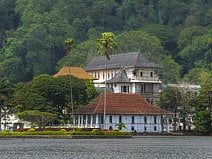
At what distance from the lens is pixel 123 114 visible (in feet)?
344

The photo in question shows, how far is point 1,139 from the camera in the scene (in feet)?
286

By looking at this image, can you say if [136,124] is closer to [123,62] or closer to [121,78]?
[121,78]

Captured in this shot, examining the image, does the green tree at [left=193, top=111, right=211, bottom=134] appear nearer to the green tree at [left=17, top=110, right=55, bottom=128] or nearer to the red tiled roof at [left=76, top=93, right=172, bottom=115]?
the red tiled roof at [left=76, top=93, right=172, bottom=115]

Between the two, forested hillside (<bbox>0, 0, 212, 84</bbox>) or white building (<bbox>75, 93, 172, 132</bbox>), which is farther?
forested hillside (<bbox>0, 0, 212, 84</bbox>)

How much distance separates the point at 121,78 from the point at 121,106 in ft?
85.0

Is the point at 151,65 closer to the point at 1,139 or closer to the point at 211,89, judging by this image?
the point at 211,89

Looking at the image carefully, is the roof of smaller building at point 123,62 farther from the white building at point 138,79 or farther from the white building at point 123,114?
the white building at point 123,114

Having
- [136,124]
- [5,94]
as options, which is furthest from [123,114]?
[5,94]

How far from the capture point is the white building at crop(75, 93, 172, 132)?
104562mm

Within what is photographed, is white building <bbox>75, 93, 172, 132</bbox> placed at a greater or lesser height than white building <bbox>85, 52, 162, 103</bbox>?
lesser

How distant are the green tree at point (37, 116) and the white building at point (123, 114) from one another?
844 cm

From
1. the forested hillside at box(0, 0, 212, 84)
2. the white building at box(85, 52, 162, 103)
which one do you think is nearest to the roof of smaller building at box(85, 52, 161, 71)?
the white building at box(85, 52, 162, 103)

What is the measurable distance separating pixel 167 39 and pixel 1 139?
10501 centimetres

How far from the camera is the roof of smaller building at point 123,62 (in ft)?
432
